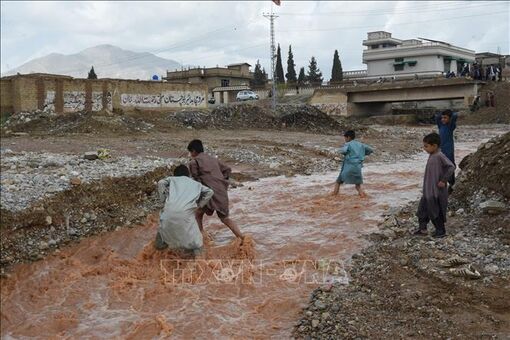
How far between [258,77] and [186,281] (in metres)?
65.8

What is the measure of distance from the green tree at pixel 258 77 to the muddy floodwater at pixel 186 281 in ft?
196

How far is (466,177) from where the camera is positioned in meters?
8.70

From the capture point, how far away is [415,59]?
199 ft

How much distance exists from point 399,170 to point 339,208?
6229 mm

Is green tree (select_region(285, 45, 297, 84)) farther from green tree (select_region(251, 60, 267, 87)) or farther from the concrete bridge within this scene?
the concrete bridge

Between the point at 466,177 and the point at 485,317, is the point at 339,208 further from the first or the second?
the point at 485,317

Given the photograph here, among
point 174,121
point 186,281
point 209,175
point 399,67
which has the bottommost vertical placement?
point 186,281

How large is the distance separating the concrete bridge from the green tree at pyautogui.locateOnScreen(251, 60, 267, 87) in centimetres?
2211

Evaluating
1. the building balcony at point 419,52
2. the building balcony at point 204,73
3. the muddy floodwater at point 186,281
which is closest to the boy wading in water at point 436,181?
the muddy floodwater at point 186,281

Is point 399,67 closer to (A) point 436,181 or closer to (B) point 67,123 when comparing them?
(B) point 67,123

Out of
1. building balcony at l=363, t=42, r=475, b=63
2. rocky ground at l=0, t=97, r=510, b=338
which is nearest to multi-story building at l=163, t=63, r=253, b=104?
building balcony at l=363, t=42, r=475, b=63

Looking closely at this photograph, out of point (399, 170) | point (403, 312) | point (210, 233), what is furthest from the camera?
point (399, 170)

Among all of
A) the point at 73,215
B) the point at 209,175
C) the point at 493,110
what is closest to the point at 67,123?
the point at 73,215

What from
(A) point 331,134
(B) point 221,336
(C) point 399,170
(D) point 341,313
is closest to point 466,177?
(D) point 341,313
